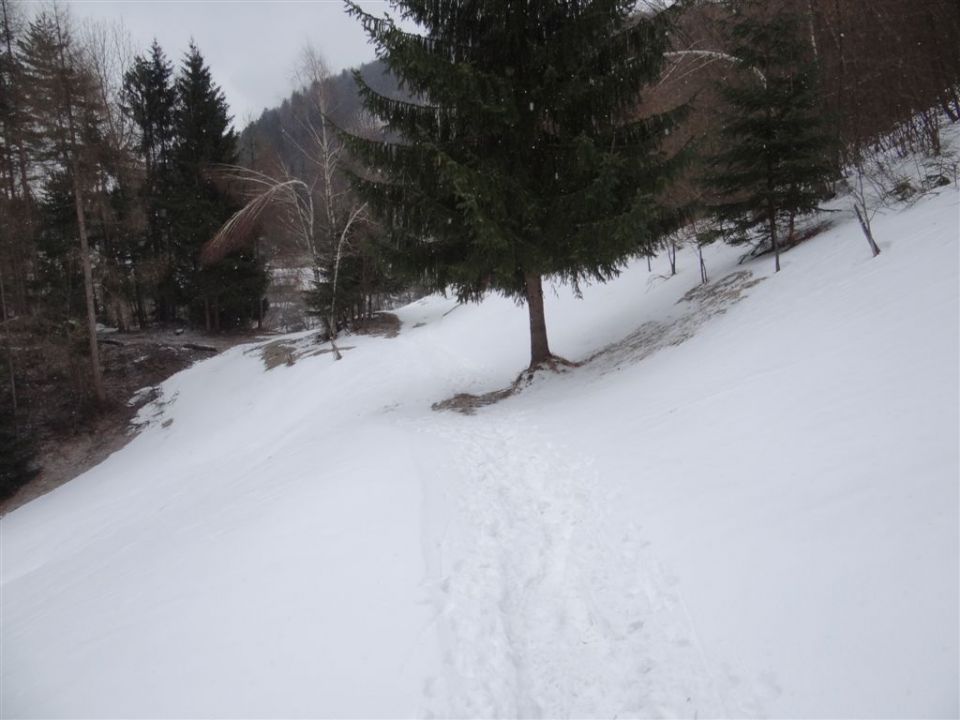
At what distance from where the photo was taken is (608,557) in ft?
11.1

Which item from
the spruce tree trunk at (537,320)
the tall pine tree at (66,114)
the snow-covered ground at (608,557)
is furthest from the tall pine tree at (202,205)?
the spruce tree trunk at (537,320)

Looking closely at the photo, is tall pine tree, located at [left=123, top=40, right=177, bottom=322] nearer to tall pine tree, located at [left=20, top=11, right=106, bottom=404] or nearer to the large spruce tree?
tall pine tree, located at [left=20, top=11, right=106, bottom=404]

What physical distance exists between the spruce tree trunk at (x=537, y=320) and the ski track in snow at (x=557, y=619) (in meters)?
4.46

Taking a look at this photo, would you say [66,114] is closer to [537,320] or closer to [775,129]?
[537,320]

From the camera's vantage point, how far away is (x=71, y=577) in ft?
17.4

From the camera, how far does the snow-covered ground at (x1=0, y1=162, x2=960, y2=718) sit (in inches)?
91.0

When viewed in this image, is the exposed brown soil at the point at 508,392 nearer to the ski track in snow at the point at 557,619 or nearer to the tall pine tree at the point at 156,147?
the ski track in snow at the point at 557,619

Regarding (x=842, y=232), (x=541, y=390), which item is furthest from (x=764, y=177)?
(x=541, y=390)

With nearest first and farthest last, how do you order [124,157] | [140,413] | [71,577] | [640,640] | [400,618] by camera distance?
1. [640,640]
2. [400,618]
3. [71,577]
4. [140,413]
5. [124,157]

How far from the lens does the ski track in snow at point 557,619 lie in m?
2.35

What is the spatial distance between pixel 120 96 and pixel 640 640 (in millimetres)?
31785

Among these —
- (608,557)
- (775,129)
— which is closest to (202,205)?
(775,129)

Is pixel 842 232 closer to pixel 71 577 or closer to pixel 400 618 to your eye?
pixel 400 618

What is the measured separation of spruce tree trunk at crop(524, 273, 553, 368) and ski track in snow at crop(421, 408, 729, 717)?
446 cm
